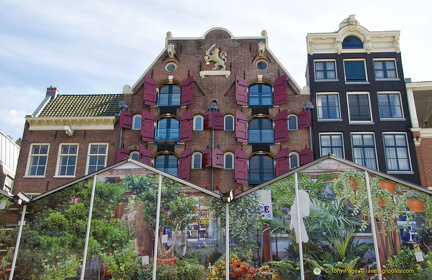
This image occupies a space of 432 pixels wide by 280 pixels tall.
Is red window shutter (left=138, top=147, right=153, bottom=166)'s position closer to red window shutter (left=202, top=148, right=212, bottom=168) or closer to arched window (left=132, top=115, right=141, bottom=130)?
arched window (left=132, top=115, right=141, bottom=130)

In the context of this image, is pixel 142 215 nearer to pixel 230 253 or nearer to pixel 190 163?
pixel 230 253

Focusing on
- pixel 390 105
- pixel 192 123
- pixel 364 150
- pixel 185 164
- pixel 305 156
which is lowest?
pixel 185 164

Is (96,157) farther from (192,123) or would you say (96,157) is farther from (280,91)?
(280,91)

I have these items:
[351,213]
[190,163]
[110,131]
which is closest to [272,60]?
[190,163]

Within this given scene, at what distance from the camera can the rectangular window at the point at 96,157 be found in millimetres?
25609

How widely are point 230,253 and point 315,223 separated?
3.36 m

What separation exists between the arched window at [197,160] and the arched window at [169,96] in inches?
137

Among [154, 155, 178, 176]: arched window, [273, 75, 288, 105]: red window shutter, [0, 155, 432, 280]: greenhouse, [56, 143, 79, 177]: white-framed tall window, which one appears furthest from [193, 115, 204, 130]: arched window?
[0, 155, 432, 280]: greenhouse

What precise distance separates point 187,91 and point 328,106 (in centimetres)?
802

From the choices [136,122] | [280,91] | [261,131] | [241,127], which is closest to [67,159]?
[136,122]

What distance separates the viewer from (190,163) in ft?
81.8

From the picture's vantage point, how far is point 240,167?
2441 centimetres

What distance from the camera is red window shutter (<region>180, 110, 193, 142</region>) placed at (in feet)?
83.3

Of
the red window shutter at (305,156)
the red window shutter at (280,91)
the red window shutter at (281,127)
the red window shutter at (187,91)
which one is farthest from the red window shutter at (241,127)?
the red window shutter at (305,156)
